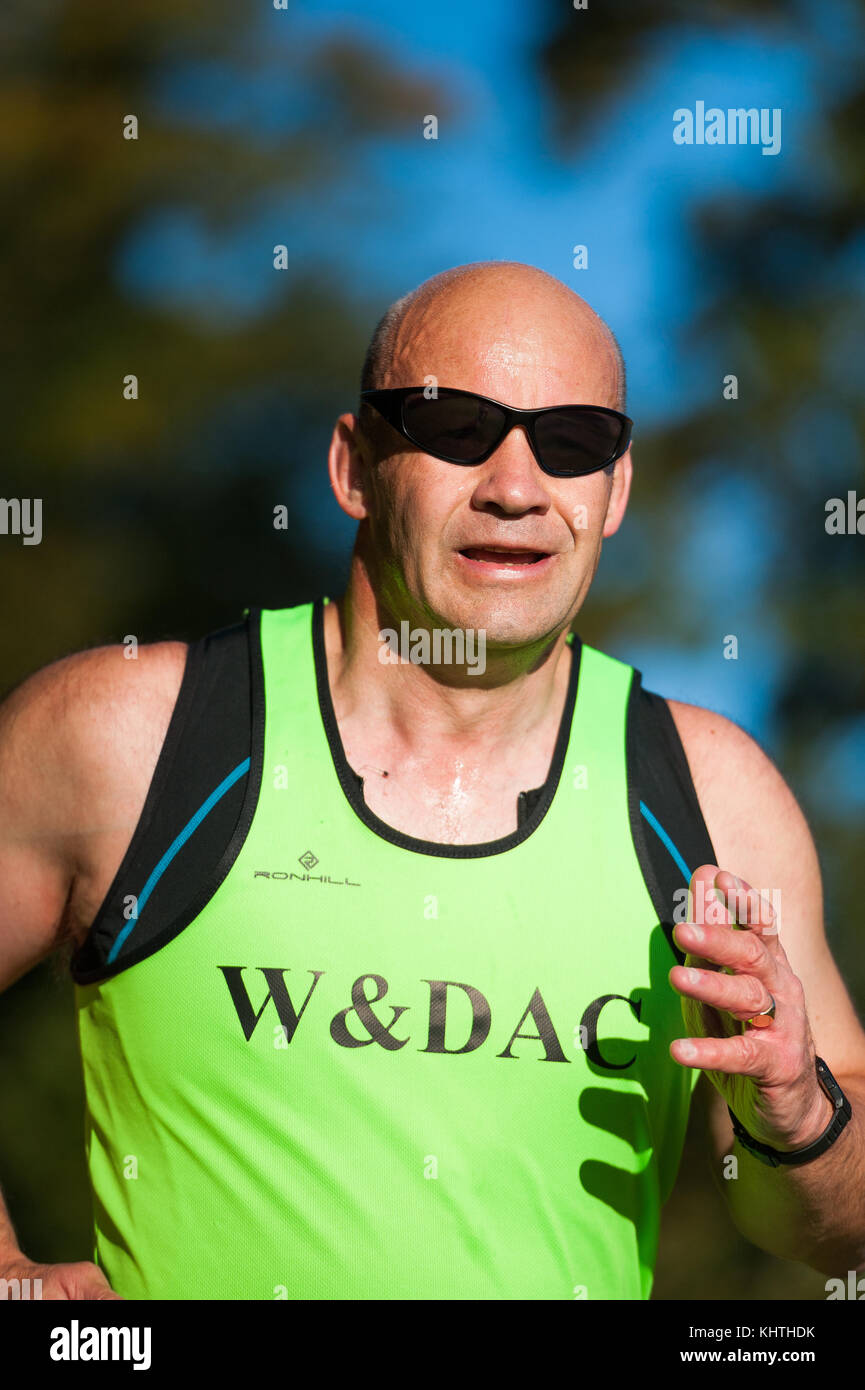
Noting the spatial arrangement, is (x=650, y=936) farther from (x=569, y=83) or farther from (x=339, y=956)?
(x=569, y=83)

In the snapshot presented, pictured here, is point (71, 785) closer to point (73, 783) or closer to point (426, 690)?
point (73, 783)

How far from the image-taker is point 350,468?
121 inches

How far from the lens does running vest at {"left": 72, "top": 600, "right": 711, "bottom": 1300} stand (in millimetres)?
2594

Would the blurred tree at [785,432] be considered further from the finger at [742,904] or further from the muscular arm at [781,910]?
the finger at [742,904]

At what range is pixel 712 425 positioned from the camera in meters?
8.35

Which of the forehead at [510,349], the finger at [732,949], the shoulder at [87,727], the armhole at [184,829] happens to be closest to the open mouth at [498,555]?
the forehead at [510,349]

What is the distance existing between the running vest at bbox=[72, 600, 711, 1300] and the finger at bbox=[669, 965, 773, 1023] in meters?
0.53

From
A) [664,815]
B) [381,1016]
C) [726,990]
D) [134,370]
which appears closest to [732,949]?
[726,990]

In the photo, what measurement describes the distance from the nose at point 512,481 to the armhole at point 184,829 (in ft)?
2.16

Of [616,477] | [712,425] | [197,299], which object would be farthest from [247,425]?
[616,477]

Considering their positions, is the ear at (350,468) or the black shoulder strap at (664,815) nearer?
the black shoulder strap at (664,815)

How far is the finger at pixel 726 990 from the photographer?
215 centimetres

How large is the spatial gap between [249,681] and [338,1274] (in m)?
1.22

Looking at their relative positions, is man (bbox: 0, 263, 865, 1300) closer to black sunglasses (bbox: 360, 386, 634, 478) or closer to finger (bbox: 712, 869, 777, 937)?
black sunglasses (bbox: 360, 386, 634, 478)
